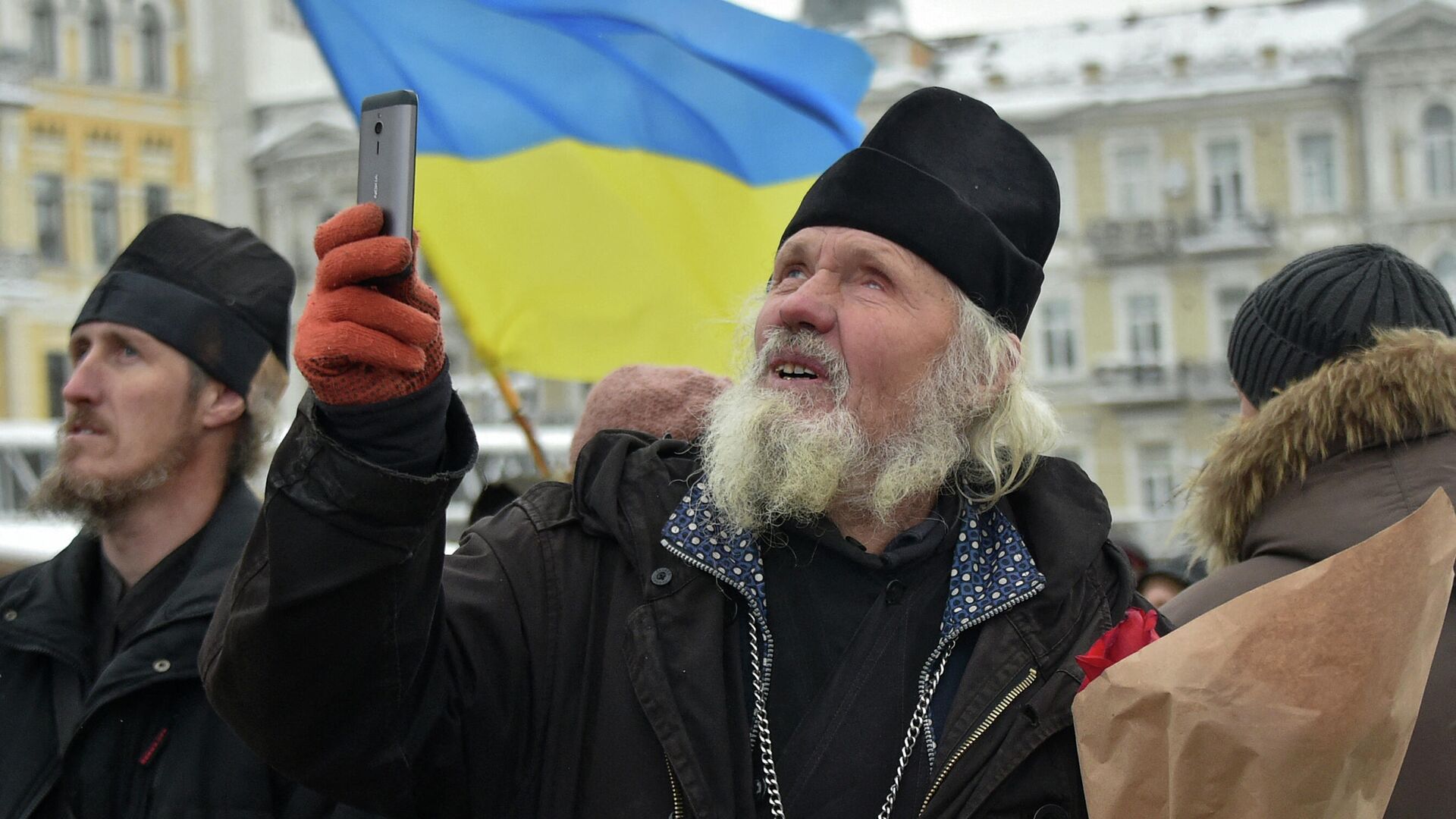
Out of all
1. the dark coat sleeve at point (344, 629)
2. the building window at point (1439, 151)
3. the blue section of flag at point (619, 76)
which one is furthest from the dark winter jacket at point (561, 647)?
the building window at point (1439, 151)

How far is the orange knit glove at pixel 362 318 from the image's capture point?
1.72 m

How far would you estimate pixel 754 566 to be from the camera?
2.22 meters

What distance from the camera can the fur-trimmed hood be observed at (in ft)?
7.98

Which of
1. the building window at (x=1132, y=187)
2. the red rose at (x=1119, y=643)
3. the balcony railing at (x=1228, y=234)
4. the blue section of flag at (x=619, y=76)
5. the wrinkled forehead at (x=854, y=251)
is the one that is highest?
the building window at (x=1132, y=187)

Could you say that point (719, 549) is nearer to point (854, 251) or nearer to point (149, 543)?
point (854, 251)

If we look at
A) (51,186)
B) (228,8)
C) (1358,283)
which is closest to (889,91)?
(228,8)

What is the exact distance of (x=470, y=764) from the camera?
6.77 feet

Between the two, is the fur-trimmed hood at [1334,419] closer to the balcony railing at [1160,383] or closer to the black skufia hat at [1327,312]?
the black skufia hat at [1327,312]

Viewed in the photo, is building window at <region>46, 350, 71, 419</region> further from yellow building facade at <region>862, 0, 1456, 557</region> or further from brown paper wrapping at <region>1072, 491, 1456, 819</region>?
brown paper wrapping at <region>1072, 491, 1456, 819</region>

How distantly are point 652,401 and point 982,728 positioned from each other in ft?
4.46

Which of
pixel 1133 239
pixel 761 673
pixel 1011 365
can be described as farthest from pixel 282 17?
pixel 761 673

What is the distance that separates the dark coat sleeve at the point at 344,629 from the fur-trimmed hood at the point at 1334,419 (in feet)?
4.22

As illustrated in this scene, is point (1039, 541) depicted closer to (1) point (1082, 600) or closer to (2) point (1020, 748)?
(1) point (1082, 600)

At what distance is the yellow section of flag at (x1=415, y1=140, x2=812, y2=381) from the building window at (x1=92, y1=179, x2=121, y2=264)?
27539mm
